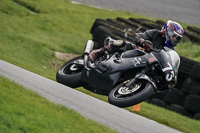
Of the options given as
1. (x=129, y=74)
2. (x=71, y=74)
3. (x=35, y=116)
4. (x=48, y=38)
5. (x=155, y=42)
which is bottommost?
(x=48, y=38)

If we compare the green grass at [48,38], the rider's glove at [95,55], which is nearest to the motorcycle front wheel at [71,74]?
the rider's glove at [95,55]

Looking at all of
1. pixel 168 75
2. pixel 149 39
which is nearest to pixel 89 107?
pixel 168 75

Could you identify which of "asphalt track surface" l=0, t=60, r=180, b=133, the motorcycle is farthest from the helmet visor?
"asphalt track surface" l=0, t=60, r=180, b=133

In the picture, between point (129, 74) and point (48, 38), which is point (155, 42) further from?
point (48, 38)

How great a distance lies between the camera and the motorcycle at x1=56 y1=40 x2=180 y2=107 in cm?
732

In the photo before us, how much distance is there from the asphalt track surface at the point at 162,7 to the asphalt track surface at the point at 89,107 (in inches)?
469

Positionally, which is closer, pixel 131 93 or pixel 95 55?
pixel 131 93

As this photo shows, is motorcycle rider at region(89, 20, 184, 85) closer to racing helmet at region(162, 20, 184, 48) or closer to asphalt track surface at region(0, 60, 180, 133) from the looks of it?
racing helmet at region(162, 20, 184, 48)

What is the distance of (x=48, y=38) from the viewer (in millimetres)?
16078

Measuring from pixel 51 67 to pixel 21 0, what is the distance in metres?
7.32

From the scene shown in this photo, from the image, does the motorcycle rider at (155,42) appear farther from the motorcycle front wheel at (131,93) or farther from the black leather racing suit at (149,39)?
the motorcycle front wheel at (131,93)

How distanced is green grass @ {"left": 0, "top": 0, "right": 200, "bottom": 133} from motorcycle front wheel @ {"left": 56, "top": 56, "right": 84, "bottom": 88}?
2.91 feet

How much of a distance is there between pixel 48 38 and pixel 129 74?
28.7 feet

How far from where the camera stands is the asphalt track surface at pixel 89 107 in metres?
6.32
